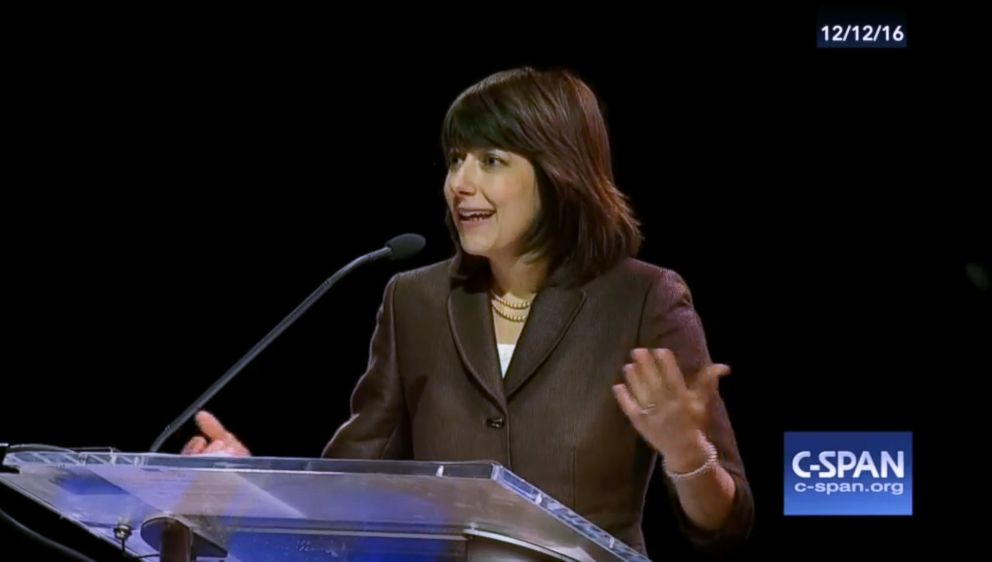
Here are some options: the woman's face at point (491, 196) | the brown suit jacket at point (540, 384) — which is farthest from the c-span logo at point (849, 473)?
the woman's face at point (491, 196)

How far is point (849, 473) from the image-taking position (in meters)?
3.67

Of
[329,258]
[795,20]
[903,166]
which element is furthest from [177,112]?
[903,166]

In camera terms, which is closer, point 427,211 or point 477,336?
point 477,336

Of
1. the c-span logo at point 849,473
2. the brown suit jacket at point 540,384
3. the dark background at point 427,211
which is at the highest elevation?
the dark background at point 427,211

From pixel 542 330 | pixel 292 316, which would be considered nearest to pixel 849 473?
pixel 542 330

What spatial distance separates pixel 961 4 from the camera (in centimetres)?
364

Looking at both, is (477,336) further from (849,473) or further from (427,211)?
(849,473)

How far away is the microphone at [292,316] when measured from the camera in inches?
82.0

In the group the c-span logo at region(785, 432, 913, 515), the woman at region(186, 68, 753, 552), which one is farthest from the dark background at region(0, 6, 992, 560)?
the woman at region(186, 68, 753, 552)

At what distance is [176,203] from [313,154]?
0.38 metres

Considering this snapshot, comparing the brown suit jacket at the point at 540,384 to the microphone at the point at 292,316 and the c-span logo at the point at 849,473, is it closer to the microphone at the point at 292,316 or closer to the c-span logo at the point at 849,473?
the microphone at the point at 292,316

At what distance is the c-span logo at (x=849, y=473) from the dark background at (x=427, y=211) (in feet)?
0.12

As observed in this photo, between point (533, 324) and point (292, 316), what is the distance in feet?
1.19

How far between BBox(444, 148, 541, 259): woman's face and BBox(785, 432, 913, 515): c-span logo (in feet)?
5.40
